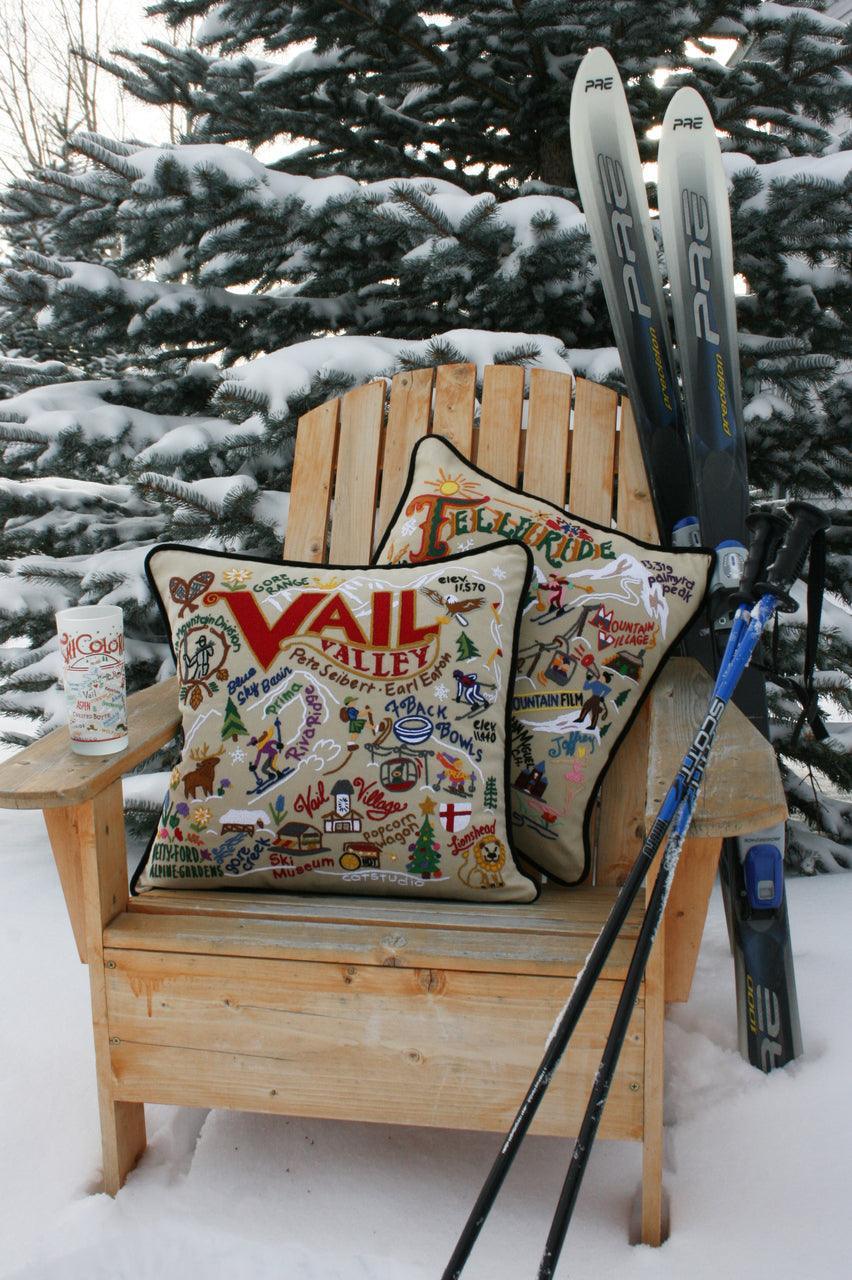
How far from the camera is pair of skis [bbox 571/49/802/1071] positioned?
5.81 feet

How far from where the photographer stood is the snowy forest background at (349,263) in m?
2.10

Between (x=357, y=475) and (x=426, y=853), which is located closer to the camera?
(x=426, y=853)

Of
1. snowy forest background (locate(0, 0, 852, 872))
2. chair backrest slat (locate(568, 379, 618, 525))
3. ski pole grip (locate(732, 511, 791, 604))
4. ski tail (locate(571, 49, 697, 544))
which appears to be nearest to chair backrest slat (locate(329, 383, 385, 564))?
snowy forest background (locate(0, 0, 852, 872))

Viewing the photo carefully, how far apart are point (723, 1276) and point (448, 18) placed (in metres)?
2.85

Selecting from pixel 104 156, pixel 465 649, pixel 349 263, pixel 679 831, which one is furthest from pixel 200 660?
pixel 349 263

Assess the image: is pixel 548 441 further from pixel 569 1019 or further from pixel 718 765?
pixel 569 1019

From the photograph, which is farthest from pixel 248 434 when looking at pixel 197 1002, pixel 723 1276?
pixel 723 1276

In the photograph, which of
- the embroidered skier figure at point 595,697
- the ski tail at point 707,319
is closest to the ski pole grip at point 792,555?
the embroidered skier figure at point 595,697

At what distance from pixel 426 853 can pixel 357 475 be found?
2.84 feet

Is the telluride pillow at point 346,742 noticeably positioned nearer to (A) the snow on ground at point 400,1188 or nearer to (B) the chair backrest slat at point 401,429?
(A) the snow on ground at point 400,1188

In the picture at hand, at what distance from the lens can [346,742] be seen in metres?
1.20

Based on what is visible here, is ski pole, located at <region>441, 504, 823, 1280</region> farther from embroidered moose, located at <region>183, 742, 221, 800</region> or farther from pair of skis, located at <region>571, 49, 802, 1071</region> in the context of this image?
pair of skis, located at <region>571, 49, 802, 1071</region>

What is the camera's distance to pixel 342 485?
1835mm

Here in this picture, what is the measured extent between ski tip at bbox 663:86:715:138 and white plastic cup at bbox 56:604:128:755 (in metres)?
1.45
